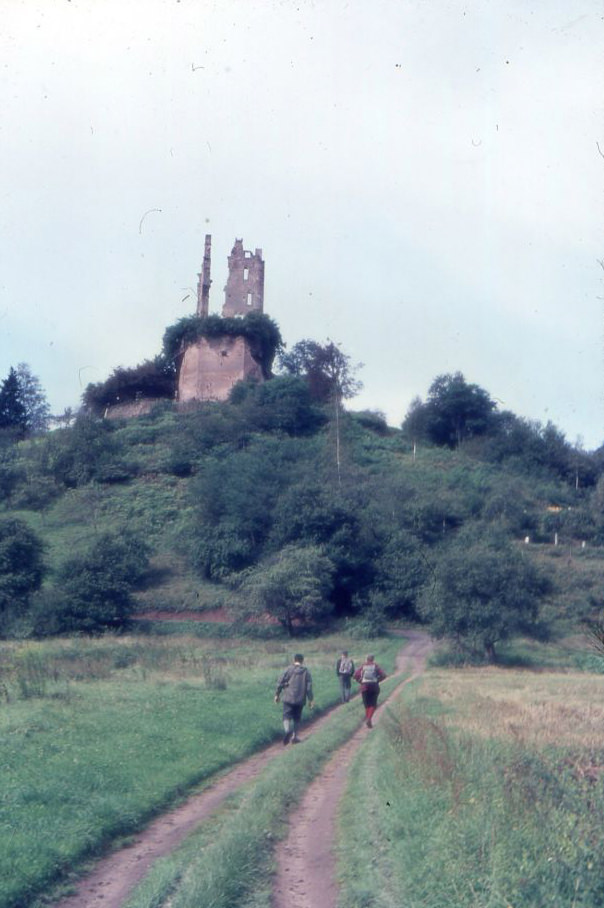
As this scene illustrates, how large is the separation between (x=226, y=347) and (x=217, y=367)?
1.84 metres

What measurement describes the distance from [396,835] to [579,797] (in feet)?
5.57

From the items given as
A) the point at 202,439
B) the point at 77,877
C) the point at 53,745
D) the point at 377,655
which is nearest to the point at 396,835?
the point at 77,877

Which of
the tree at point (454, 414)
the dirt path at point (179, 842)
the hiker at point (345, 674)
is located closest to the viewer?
the dirt path at point (179, 842)

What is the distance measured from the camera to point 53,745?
12.5 m

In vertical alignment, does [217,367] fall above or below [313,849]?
above

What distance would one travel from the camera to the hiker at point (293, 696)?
15.0m

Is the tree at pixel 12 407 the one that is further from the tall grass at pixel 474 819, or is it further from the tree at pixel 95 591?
the tall grass at pixel 474 819

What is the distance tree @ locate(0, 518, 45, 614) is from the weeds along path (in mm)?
34227

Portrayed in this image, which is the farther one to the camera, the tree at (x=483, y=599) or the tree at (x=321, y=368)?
the tree at (x=321, y=368)

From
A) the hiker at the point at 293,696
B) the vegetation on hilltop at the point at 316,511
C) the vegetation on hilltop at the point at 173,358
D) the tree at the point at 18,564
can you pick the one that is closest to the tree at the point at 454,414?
the vegetation on hilltop at the point at 316,511

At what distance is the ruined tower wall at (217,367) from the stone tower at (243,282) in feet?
14.8

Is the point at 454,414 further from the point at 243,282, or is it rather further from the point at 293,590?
the point at 293,590

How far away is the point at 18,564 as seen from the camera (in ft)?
152

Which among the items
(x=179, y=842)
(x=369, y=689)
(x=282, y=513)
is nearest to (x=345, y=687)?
(x=369, y=689)
